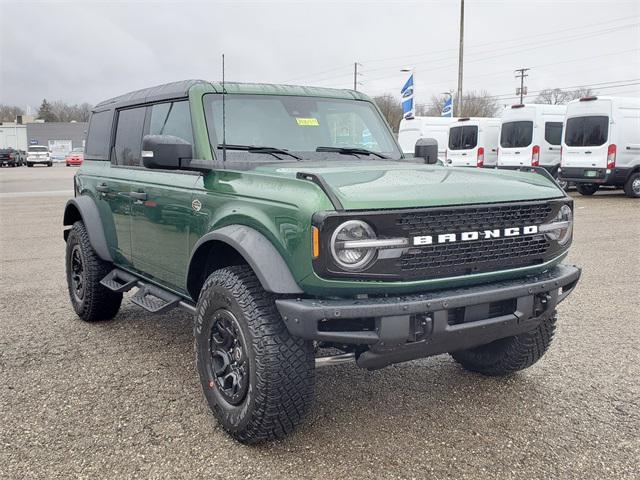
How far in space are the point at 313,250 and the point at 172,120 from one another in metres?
2.00

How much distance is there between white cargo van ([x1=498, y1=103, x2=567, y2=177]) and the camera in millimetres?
19625

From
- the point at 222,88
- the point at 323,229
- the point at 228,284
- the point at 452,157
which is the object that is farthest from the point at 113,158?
the point at 452,157

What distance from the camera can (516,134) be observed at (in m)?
20.0

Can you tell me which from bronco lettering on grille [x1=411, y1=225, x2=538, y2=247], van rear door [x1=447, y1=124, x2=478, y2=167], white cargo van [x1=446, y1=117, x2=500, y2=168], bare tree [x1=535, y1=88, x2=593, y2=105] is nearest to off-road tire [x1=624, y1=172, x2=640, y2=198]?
white cargo van [x1=446, y1=117, x2=500, y2=168]

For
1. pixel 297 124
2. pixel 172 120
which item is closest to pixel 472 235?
pixel 297 124

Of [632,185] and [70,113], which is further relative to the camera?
[70,113]

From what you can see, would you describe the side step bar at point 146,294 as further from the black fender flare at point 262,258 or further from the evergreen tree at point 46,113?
the evergreen tree at point 46,113

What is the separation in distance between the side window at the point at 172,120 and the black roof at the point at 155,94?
2.5 inches

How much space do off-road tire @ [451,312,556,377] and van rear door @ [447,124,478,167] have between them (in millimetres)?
18868

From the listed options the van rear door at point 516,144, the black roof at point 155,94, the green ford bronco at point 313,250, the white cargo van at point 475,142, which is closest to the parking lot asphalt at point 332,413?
the green ford bronco at point 313,250

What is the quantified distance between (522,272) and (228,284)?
1.55m

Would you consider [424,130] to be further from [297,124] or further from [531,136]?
[297,124]

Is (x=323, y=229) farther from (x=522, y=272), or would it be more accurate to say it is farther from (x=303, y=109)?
(x=303, y=109)

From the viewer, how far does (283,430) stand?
308 centimetres
